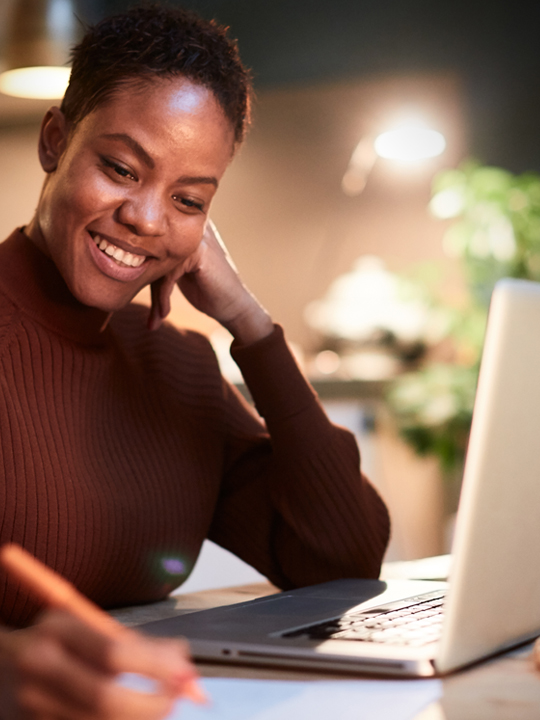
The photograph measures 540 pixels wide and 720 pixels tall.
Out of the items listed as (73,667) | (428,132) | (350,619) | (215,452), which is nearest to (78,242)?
(215,452)

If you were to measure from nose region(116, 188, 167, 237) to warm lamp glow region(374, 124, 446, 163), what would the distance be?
2874 millimetres

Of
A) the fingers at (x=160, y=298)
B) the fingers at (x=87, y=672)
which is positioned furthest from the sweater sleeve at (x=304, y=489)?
the fingers at (x=87, y=672)

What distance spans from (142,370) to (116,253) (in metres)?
0.24

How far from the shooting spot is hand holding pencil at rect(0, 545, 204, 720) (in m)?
0.38

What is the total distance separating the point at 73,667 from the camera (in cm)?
39

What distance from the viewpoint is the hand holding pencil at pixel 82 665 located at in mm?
385

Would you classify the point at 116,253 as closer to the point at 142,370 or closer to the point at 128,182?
the point at 128,182

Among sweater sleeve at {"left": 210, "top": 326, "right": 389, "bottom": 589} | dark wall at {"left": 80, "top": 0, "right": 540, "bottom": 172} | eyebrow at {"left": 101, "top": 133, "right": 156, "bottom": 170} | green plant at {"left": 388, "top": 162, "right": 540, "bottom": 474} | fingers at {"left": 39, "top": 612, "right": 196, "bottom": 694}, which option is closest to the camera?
fingers at {"left": 39, "top": 612, "right": 196, "bottom": 694}

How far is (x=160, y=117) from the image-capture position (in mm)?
929

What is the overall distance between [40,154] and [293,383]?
1.43 ft

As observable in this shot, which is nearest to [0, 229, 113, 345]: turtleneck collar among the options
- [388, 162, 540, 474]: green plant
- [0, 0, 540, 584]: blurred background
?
[0, 0, 540, 584]: blurred background

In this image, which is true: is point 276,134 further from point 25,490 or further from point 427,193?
point 25,490

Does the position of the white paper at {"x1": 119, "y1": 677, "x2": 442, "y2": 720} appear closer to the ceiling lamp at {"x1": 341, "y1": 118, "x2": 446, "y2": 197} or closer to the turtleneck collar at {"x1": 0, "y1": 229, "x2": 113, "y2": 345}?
the turtleneck collar at {"x1": 0, "y1": 229, "x2": 113, "y2": 345}

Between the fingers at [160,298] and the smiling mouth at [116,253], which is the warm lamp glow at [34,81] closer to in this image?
the fingers at [160,298]
